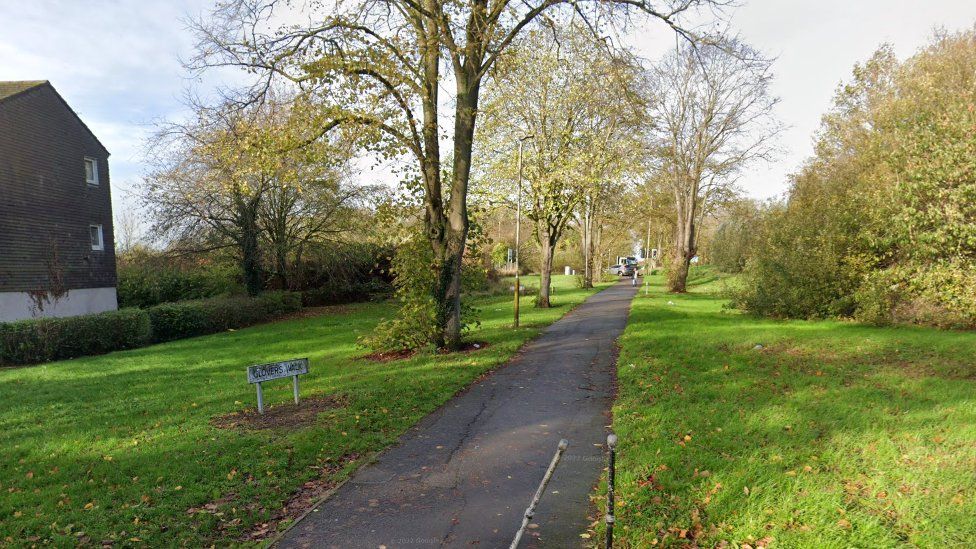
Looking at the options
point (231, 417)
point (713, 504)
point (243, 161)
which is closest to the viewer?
point (713, 504)

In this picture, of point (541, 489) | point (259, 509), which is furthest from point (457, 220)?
point (541, 489)

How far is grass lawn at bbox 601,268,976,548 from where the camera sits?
390 centimetres

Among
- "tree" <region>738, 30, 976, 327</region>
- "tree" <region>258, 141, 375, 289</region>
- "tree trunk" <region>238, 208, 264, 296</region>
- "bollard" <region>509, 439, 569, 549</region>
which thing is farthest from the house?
"tree" <region>738, 30, 976, 327</region>

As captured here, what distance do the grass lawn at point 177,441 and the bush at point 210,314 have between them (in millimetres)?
5390

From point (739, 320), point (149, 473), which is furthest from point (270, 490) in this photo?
point (739, 320)

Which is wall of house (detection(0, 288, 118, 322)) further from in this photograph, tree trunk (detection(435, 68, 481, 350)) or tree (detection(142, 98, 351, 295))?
tree trunk (detection(435, 68, 481, 350))

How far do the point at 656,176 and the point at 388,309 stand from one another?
18553 mm

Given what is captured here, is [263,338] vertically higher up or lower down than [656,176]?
lower down

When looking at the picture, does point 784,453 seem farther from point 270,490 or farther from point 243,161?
point 243,161

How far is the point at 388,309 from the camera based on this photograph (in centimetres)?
2717

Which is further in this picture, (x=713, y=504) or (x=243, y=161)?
(x=243, y=161)

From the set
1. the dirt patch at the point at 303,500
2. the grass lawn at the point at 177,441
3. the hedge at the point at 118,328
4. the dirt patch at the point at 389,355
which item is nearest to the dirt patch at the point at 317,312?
the hedge at the point at 118,328

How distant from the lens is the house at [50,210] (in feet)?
63.8

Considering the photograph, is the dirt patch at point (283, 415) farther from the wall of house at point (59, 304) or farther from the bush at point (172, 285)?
the bush at point (172, 285)
